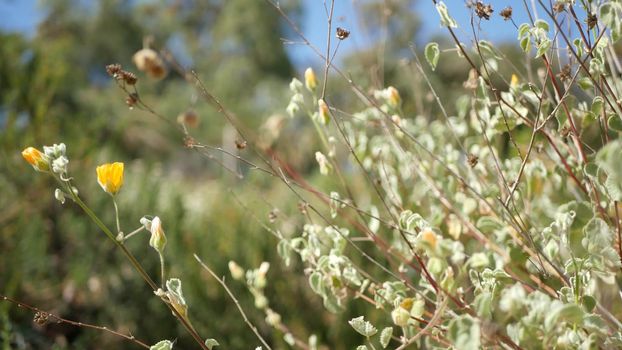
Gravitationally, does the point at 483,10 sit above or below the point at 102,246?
above

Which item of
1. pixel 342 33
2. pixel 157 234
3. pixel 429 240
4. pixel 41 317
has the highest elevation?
pixel 342 33

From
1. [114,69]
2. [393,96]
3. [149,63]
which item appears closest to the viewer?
[114,69]

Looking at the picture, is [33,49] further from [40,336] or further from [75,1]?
[75,1]

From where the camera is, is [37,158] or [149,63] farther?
[149,63]

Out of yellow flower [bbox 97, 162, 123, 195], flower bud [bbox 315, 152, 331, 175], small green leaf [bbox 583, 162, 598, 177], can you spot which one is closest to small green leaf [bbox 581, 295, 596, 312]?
small green leaf [bbox 583, 162, 598, 177]

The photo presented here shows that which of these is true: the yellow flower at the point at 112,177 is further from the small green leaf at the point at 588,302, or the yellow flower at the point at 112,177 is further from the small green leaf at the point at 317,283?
the small green leaf at the point at 588,302

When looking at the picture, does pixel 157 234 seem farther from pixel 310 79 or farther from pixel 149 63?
pixel 149 63

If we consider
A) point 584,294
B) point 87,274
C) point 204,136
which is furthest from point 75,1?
point 584,294

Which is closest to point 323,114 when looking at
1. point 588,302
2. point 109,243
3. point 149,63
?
point 588,302

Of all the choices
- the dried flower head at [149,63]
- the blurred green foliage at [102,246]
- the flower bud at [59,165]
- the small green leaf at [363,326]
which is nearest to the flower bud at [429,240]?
the small green leaf at [363,326]
